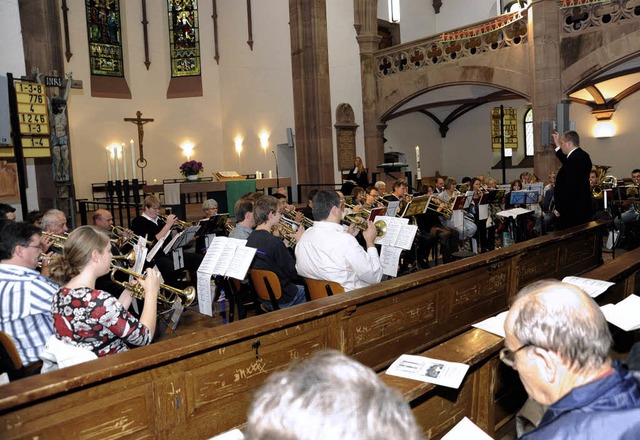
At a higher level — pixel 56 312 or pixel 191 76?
pixel 191 76

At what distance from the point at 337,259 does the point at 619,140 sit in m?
14.4

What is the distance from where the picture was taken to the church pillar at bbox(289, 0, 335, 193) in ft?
47.9

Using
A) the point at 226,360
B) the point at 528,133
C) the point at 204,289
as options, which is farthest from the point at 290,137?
the point at 226,360

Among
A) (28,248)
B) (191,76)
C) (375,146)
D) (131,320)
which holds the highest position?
(191,76)

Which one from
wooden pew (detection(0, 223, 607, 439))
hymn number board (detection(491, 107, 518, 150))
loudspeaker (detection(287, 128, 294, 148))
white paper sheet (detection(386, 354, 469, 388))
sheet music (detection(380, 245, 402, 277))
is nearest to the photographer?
wooden pew (detection(0, 223, 607, 439))

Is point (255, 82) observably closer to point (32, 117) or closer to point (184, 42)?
point (184, 42)

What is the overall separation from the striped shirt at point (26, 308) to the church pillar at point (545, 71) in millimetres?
10417

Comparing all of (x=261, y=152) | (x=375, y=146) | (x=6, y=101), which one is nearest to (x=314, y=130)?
(x=375, y=146)

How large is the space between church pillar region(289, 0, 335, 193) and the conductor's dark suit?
9.08 m

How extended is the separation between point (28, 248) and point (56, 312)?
0.85 meters

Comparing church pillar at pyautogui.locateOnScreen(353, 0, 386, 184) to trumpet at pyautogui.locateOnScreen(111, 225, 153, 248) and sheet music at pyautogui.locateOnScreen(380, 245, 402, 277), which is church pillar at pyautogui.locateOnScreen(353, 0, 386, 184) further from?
sheet music at pyautogui.locateOnScreen(380, 245, 402, 277)

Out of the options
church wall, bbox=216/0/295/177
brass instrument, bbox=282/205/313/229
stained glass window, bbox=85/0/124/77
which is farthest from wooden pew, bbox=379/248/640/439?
stained glass window, bbox=85/0/124/77

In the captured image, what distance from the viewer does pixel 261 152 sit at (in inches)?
683

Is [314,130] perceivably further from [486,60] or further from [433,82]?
[486,60]
